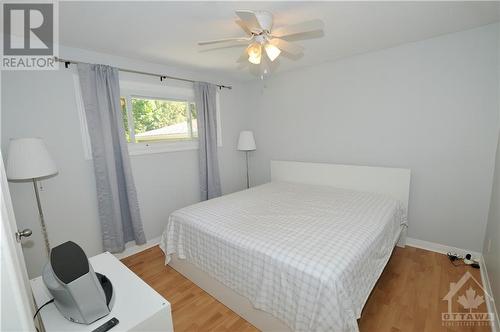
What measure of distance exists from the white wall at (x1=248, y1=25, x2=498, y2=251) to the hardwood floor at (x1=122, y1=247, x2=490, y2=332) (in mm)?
495

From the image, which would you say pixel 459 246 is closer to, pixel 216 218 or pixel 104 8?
pixel 216 218

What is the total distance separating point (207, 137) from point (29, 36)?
2.07 metres

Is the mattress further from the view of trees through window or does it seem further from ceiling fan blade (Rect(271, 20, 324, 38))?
ceiling fan blade (Rect(271, 20, 324, 38))

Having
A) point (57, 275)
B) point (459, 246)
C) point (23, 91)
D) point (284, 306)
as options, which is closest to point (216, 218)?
point (284, 306)

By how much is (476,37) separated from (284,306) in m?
2.95

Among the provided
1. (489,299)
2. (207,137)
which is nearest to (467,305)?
(489,299)

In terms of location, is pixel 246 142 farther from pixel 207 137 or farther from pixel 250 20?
pixel 250 20

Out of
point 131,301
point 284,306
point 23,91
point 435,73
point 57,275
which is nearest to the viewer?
point 57,275

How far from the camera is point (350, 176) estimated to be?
118 inches

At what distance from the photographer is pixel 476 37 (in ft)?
7.07

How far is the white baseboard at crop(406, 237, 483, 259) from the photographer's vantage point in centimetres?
238

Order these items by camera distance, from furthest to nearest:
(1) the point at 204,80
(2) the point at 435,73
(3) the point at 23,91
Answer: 1. (1) the point at 204,80
2. (2) the point at 435,73
3. (3) the point at 23,91

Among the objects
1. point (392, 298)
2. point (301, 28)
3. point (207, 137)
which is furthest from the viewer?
point (207, 137)

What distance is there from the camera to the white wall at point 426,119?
7.26 ft
